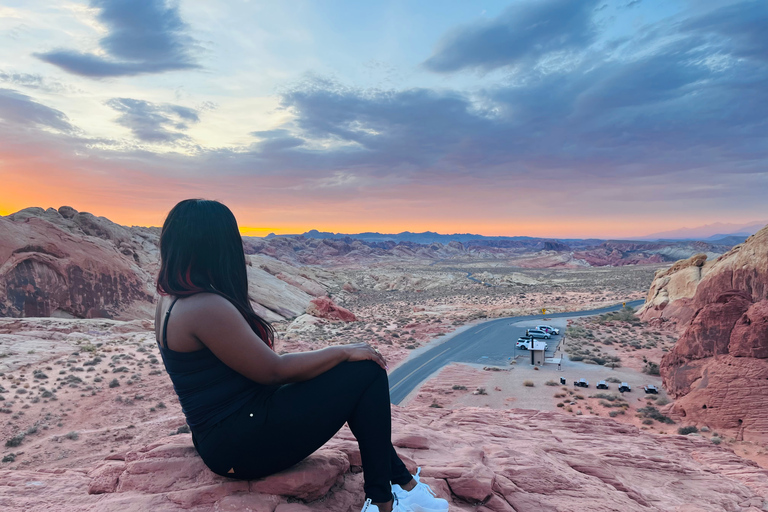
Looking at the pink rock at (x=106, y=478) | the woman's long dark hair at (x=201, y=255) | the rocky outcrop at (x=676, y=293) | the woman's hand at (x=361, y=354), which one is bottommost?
the rocky outcrop at (x=676, y=293)

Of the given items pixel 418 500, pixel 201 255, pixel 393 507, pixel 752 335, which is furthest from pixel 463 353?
pixel 201 255

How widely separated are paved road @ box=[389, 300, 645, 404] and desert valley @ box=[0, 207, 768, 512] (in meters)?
0.75

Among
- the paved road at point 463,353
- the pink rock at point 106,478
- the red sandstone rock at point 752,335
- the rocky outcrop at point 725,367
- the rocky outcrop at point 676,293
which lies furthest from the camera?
the rocky outcrop at point 676,293

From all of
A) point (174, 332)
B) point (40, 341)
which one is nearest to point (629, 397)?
point (174, 332)

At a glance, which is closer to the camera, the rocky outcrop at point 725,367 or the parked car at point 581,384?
the rocky outcrop at point 725,367

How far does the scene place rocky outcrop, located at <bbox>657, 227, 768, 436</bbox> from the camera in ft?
40.4

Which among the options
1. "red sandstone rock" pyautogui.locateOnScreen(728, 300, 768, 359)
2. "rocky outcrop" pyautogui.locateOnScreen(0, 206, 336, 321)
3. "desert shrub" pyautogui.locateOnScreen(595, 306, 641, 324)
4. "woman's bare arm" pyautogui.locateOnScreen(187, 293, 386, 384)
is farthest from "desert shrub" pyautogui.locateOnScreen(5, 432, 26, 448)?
"desert shrub" pyautogui.locateOnScreen(595, 306, 641, 324)

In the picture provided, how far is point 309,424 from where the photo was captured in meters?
2.83

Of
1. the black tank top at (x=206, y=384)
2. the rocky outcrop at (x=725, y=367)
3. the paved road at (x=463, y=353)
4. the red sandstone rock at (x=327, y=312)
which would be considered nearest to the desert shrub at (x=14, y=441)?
the black tank top at (x=206, y=384)

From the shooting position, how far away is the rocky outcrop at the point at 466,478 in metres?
3.17

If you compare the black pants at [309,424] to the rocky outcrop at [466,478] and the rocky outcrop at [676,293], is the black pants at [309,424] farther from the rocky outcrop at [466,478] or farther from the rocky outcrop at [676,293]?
the rocky outcrop at [676,293]

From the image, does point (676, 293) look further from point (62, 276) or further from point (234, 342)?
point (62, 276)

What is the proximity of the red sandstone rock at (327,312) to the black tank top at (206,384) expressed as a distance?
1491 inches

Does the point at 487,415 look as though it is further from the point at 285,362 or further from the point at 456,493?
the point at 285,362
